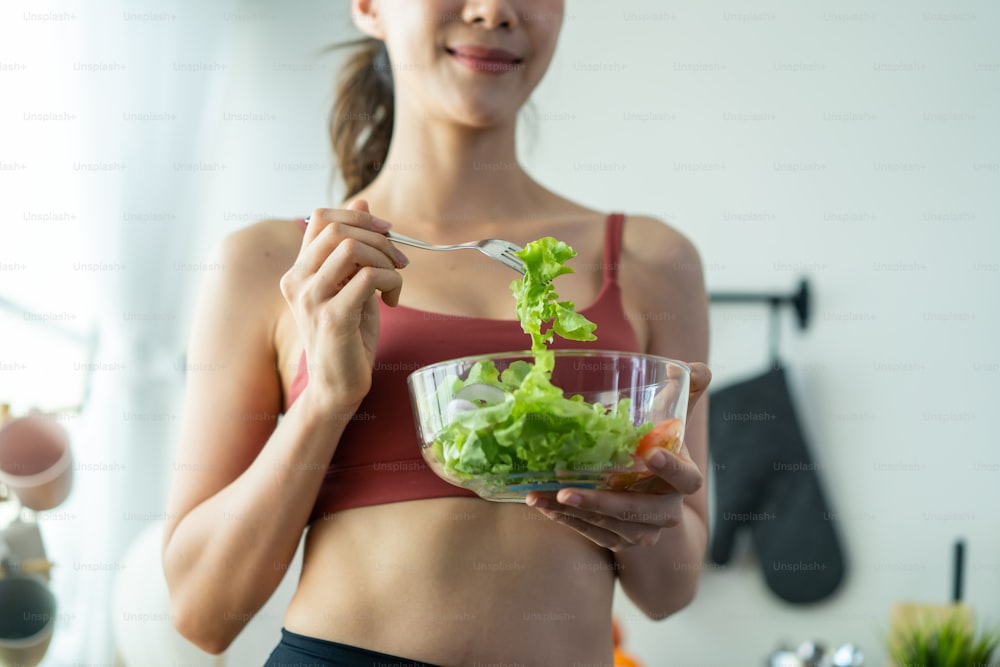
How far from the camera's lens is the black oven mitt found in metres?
2.24

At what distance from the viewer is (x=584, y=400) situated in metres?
0.69

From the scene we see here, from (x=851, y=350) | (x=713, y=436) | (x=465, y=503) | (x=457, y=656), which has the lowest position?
(x=713, y=436)

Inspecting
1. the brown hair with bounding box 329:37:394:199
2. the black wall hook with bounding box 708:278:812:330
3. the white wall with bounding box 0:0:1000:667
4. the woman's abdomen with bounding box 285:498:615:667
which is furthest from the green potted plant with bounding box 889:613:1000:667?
the brown hair with bounding box 329:37:394:199

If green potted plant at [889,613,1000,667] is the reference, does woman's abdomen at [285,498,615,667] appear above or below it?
above

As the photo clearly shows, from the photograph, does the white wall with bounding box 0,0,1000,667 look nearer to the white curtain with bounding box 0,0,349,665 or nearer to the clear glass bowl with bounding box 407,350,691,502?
the white curtain with bounding box 0,0,349,665

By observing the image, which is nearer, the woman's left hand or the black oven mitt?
the woman's left hand

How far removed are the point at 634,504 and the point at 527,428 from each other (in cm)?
11

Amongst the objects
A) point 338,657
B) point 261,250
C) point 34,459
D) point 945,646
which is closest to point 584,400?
point 338,657

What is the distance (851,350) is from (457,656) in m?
1.75

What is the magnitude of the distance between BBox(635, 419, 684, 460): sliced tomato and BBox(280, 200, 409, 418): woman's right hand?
0.79ft

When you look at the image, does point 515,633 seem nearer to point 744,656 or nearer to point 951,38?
point 744,656

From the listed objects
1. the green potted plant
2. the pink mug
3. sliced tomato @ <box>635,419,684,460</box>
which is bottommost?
the green potted plant

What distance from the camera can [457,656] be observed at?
0.83m

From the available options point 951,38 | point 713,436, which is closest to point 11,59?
point 713,436
